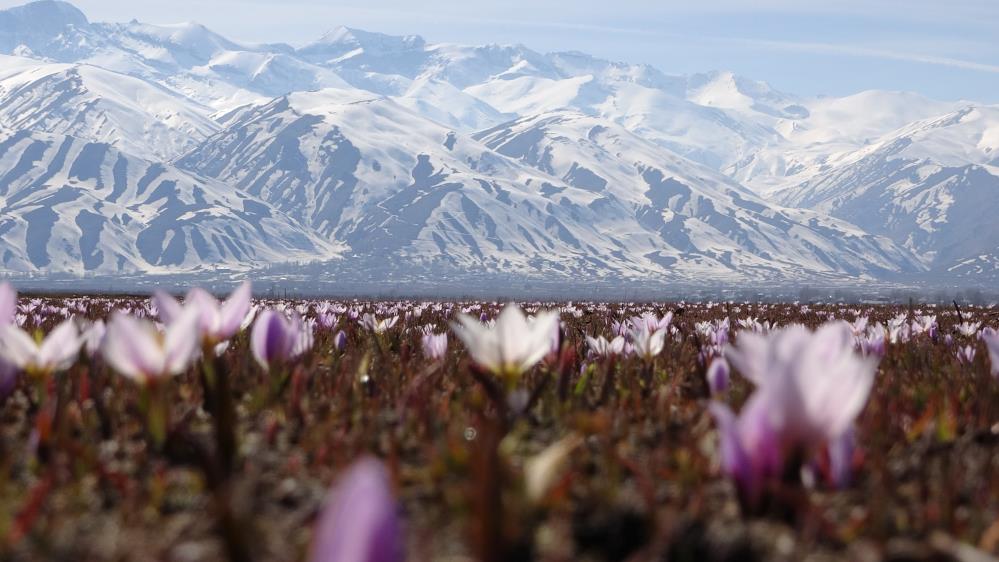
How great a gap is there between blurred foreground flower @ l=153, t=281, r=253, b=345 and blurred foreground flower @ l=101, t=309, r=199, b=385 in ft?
1.81

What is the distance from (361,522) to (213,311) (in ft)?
7.87

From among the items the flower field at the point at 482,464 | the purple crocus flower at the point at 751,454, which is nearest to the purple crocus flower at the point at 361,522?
the flower field at the point at 482,464

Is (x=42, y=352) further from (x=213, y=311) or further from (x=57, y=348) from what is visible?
(x=213, y=311)

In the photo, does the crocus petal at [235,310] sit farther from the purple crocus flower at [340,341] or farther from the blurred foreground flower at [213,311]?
the purple crocus flower at [340,341]

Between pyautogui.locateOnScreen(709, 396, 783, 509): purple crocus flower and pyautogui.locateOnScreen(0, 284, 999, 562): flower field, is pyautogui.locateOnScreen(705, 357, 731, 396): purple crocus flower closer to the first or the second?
pyautogui.locateOnScreen(0, 284, 999, 562): flower field

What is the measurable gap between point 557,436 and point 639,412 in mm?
666

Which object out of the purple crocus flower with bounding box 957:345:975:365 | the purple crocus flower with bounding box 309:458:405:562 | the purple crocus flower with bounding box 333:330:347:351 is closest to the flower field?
the purple crocus flower with bounding box 309:458:405:562

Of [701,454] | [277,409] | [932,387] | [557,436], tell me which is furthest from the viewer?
[932,387]

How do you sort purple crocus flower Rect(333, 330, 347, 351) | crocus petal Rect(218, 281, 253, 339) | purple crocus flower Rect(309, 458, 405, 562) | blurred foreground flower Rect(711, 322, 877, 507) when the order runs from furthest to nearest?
purple crocus flower Rect(333, 330, 347, 351) < crocus petal Rect(218, 281, 253, 339) < blurred foreground flower Rect(711, 322, 877, 507) < purple crocus flower Rect(309, 458, 405, 562)

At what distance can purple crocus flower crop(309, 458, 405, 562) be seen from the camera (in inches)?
44.1

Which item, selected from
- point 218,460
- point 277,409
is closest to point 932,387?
point 277,409

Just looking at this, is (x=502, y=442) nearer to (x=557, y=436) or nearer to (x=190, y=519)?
(x=557, y=436)

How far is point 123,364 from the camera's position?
8.68 feet

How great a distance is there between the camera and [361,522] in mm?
1154
